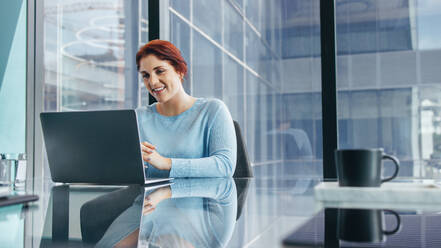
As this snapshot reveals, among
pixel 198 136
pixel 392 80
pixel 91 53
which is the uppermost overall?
pixel 91 53

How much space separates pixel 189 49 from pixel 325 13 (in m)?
1.16

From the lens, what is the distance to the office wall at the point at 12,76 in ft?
9.42

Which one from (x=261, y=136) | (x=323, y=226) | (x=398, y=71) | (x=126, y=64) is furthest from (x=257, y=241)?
(x=126, y=64)

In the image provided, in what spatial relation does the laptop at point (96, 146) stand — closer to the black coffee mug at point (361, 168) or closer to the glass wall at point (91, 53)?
the black coffee mug at point (361, 168)

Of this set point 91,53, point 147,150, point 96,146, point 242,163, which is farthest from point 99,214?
point 91,53

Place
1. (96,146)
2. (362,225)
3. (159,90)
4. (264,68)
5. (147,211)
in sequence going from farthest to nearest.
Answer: (264,68)
(159,90)
(96,146)
(147,211)
(362,225)

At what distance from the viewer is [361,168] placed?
680 millimetres

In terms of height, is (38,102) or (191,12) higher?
(191,12)

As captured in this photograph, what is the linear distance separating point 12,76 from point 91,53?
71cm

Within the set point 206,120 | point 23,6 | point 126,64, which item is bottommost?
point 206,120

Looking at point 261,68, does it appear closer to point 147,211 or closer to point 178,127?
point 178,127

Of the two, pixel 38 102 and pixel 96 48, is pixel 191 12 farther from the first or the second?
pixel 38 102

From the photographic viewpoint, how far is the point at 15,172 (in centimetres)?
122

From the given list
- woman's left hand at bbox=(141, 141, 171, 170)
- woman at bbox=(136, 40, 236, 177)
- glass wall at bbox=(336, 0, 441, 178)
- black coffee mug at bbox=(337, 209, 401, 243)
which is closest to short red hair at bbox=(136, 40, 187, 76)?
woman at bbox=(136, 40, 236, 177)
